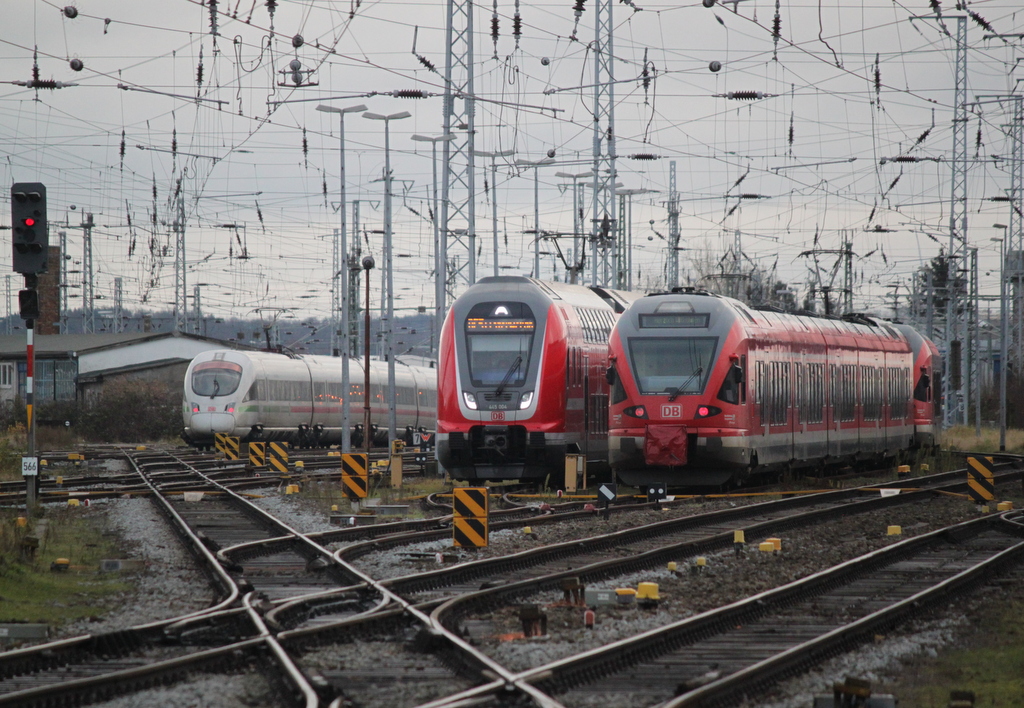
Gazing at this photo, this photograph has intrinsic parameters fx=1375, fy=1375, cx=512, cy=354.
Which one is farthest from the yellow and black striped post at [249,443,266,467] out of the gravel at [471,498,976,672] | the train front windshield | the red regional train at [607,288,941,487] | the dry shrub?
the dry shrub

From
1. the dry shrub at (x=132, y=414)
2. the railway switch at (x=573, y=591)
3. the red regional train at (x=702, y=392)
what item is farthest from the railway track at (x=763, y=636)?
the dry shrub at (x=132, y=414)

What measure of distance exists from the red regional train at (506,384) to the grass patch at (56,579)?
27.5ft

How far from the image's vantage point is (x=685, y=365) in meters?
25.0

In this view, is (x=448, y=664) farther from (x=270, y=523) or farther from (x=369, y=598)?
(x=270, y=523)

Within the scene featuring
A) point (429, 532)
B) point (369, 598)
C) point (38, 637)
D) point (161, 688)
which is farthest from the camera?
point (429, 532)

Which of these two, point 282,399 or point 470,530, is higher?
point 470,530

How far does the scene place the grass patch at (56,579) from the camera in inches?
462

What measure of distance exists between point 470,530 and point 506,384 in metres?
9.75

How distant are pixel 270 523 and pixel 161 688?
11167 millimetres

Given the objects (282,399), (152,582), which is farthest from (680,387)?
(282,399)

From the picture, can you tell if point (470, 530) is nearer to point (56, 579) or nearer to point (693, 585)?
point (693, 585)

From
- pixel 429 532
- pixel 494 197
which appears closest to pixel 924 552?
pixel 429 532

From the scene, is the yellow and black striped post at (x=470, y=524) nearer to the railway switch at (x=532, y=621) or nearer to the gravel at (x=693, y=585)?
the gravel at (x=693, y=585)

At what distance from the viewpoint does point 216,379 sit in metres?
48.5
